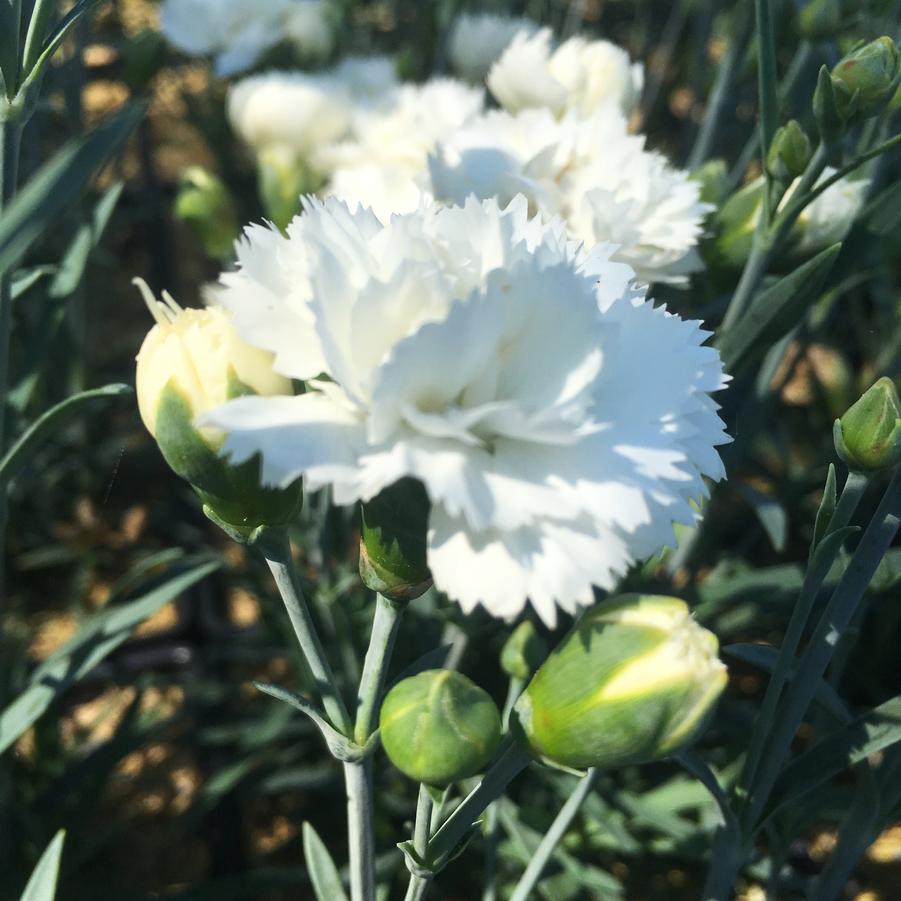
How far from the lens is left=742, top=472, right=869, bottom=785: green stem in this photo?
48 cm

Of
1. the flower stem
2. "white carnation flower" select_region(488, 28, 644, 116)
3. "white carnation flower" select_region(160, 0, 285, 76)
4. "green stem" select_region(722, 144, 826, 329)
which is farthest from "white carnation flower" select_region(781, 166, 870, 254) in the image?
"white carnation flower" select_region(160, 0, 285, 76)

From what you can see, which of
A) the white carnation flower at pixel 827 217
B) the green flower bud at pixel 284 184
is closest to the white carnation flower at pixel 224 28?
the green flower bud at pixel 284 184

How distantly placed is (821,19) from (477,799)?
0.73 m

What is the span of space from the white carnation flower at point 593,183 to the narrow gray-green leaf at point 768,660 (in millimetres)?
236

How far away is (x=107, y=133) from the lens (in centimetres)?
49

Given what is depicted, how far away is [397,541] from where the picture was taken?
42cm

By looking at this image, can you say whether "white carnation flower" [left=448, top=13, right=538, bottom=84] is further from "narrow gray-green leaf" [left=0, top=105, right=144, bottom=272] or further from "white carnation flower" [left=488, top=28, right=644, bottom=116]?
"narrow gray-green leaf" [left=0, top=105, right=144, bottom=272]

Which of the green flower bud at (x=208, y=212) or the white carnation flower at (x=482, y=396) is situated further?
the green flower bud at (x=208, y=212)

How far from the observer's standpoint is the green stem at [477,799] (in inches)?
18.1

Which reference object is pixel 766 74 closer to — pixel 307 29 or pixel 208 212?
pixel 208 212

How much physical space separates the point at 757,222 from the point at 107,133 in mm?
427

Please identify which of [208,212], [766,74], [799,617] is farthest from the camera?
[208,212]

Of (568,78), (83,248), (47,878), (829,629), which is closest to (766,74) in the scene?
(568,78)

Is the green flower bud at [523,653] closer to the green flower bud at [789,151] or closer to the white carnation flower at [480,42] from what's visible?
the green flower bud at [789,151]
